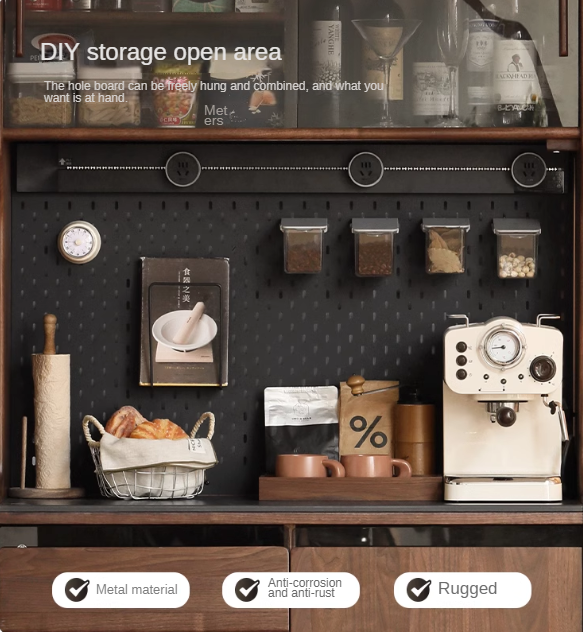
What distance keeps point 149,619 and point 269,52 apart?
1.47 meters

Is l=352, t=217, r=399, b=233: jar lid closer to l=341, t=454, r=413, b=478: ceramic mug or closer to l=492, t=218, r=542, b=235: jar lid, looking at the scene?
l=492, t=218, r=542, b=235: jar lid

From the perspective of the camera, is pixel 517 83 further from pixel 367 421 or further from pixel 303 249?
pixel 367 421

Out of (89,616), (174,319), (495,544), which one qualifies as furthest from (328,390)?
(89,616)

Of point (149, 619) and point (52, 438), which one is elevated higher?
point (52, 438)

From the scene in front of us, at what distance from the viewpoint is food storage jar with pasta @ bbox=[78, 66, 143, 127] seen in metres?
2.63

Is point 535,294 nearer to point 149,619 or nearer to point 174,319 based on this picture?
point 174,319

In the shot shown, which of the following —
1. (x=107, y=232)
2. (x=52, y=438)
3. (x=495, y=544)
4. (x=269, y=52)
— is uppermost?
(x=269, y=52)

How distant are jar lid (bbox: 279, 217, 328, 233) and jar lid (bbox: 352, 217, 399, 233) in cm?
9

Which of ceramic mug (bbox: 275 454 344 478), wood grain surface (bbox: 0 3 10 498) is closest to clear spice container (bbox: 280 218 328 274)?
ceramic mug (bbox: 275 454 344 478)

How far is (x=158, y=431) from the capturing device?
2.62 m

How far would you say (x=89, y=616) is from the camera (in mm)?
2422

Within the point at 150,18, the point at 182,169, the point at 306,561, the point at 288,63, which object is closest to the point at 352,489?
the point at 306,561

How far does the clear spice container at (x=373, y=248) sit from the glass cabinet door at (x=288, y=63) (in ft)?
0.96

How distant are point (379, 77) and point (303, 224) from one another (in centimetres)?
45
